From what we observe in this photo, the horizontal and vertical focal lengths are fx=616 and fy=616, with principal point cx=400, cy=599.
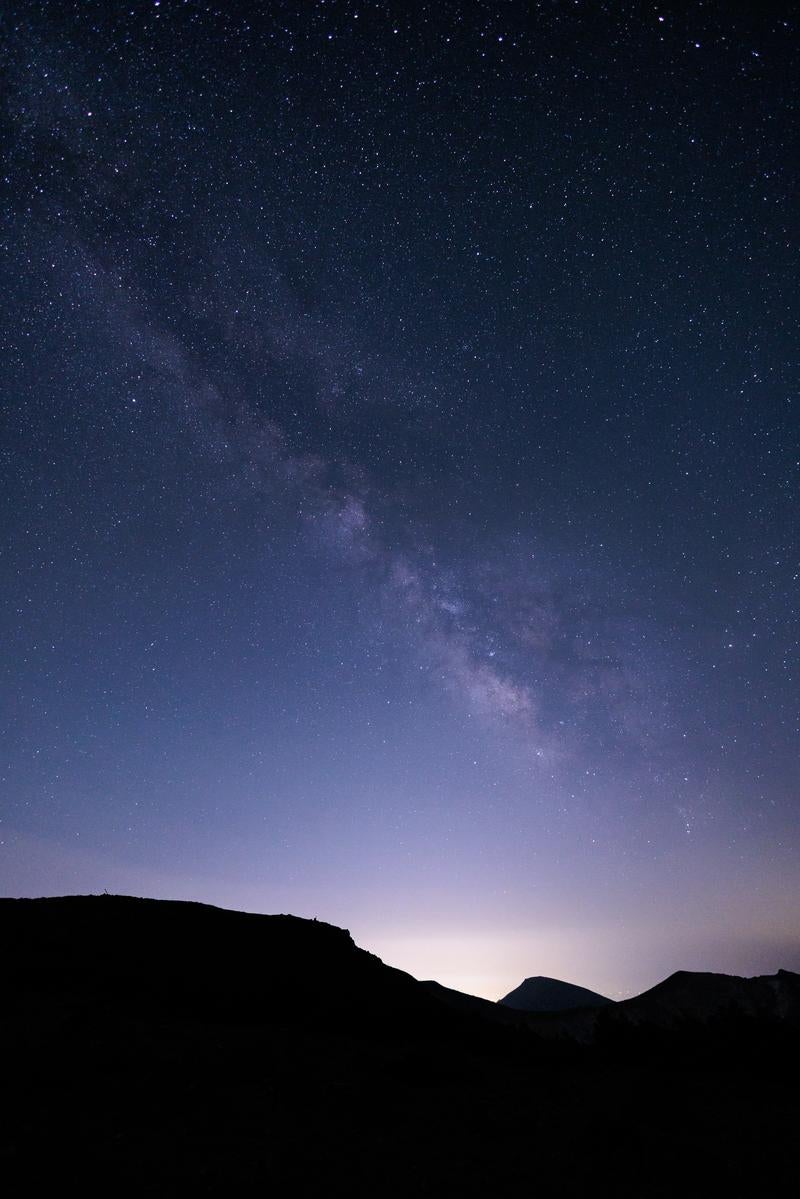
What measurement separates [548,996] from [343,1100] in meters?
113

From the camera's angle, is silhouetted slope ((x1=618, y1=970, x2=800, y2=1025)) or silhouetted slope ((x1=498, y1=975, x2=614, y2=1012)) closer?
silhouetted slope ((x1=618, y1=970, x2=800, y2=1025))

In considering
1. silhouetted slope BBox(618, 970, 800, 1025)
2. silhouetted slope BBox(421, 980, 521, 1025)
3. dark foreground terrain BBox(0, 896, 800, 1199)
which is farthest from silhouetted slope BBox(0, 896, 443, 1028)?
silhouetted slope BBox(618, 970, 800, 1025)

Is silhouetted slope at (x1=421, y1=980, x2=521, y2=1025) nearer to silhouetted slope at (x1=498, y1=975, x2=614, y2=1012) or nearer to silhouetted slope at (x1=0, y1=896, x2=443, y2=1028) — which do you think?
silhouetted slope at (x1=0, y1=896, x2=443, y2=1028)

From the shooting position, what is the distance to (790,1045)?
48.1 ft

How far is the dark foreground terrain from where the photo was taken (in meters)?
7.29

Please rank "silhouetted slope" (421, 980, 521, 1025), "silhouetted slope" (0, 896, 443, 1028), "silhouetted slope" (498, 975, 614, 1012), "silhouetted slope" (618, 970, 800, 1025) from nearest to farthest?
1. "silhouetted slope" (0, 896, 443, 1028)
2. "silhouetted slope" (618, 970, 800, 1025)
3. "silhouetted slope" (421, 980, 521, 1025)
4. "silhouetted slope" (498, 975, 614, 1012)

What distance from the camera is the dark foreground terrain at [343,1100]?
7293mm

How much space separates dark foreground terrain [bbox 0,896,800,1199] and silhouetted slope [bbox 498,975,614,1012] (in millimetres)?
97496

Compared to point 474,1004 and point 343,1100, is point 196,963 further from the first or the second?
point 474,1004

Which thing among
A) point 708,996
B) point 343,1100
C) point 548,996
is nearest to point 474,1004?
point 708,996

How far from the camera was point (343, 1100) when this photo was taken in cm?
975

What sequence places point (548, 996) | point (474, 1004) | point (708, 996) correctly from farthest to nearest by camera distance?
1. point (548, 996)
2. point (474, 1004)
3. point (708, 996)

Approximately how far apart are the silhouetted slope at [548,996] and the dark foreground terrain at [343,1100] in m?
97.5

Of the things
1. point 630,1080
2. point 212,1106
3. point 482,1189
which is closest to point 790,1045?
point 630,1080
